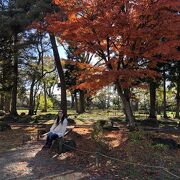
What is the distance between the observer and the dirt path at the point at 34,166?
8.78 metres

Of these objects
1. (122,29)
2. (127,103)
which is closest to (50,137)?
(122,29)

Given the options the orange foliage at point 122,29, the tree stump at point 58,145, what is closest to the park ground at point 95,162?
the tree stump at point 58,145

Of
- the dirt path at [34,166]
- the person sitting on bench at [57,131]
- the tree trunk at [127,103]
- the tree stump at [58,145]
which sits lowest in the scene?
the dirt path at [34,166]

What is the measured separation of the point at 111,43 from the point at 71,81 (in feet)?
80.0

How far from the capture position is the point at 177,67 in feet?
93.9

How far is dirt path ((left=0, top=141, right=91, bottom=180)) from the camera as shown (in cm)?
878

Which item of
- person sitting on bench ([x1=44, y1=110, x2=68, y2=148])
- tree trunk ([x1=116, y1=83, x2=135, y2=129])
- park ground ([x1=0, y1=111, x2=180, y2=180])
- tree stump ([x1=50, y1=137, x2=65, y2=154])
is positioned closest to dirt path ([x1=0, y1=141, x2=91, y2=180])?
park ground ([x1=0, y1=111, x2=180, y2=180])

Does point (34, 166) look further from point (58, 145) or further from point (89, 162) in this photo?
point (58, 145)

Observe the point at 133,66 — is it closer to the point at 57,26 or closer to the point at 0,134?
the point at 57,26

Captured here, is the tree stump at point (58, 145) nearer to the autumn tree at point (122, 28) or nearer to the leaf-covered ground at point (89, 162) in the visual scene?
the leaf-covered ground at point (89, 162)

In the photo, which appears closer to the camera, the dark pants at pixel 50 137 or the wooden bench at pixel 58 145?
the wooden bench at pixel 58 145

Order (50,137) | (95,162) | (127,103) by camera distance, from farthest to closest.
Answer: (127,103), (50,137), (95,162)

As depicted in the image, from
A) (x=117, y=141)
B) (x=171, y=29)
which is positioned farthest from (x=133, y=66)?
(x=117, y=141)

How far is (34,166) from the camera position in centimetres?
981
